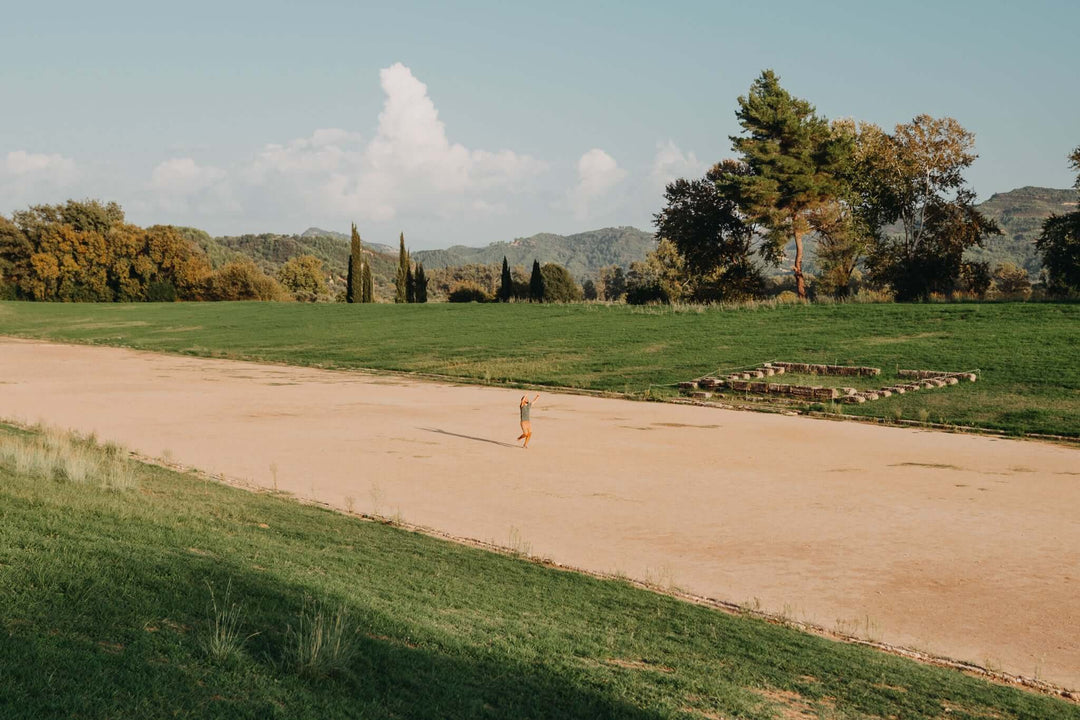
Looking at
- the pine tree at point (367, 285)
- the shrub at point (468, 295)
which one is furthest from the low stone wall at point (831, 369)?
the pine tree at point (367, 285)

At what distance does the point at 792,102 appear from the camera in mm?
63531

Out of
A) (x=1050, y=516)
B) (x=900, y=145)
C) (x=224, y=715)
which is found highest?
(x=900, y=145)

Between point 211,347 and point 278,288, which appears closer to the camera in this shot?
point 211,347

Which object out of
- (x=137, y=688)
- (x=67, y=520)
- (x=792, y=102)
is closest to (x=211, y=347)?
(x=792, y=102)

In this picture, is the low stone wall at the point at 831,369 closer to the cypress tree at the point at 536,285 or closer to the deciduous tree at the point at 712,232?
the deciduous tree at the point at 712,232

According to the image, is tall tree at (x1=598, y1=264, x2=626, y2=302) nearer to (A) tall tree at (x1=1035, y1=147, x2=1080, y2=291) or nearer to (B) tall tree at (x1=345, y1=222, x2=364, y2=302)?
(B) tall tree at (x1=345, y1=222, x2=364, y2=302)

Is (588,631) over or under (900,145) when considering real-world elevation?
under

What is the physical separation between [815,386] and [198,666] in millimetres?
27589

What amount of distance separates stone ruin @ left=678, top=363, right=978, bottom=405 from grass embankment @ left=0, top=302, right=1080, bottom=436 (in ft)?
2.17

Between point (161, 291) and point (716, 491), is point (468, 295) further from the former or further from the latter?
point (716, 491)

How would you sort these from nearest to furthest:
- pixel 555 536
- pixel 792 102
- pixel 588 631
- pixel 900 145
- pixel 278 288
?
1. pixel 588 631
2. pixel 555 536
3. pixel 900 145
4. pixel 792 102
5. pixel 278 288

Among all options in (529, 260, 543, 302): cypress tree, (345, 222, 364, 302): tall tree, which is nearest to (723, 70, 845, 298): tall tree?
(529, 260, 543, 302): cypress tree

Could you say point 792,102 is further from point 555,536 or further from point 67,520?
point 67,520

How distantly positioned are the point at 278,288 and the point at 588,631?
110 metres
